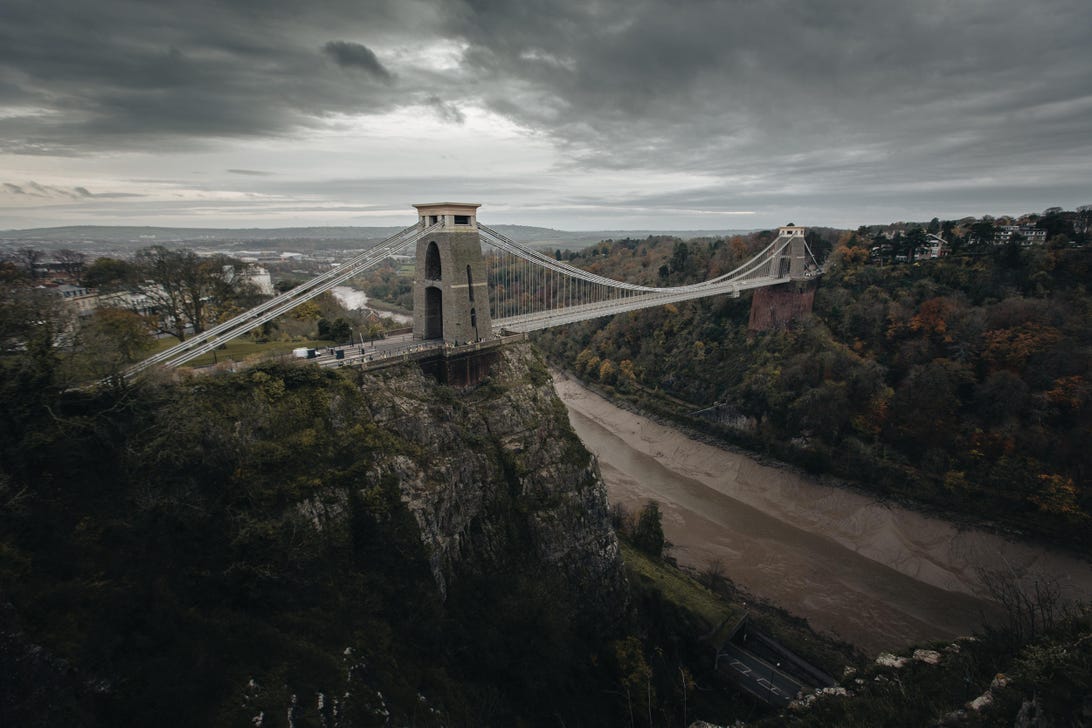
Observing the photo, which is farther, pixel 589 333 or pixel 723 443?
pixel 589 333

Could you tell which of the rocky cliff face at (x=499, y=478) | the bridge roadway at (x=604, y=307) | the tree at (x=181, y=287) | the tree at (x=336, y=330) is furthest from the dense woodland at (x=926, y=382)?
the tree at (x=181, y=287)

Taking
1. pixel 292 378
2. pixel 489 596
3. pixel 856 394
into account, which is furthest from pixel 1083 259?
pixel 292 378

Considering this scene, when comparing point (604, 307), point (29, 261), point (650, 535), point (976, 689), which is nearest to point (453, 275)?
point (604, 307)

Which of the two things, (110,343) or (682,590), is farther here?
(682,590)

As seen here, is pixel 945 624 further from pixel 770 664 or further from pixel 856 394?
pixel 856 394

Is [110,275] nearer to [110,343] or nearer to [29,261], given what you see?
[29,261]

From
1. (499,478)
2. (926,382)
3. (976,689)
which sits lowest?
(499,478)

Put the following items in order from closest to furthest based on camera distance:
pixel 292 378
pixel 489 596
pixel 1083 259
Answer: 1. pixel 292 378
2. pixel 489 596
3. pixel 1083 259

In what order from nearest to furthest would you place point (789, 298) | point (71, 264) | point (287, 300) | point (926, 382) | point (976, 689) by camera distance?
point (976, 689)
point (287, 300)
point (71, 264)
point (926, 382)
point (789, 298)
